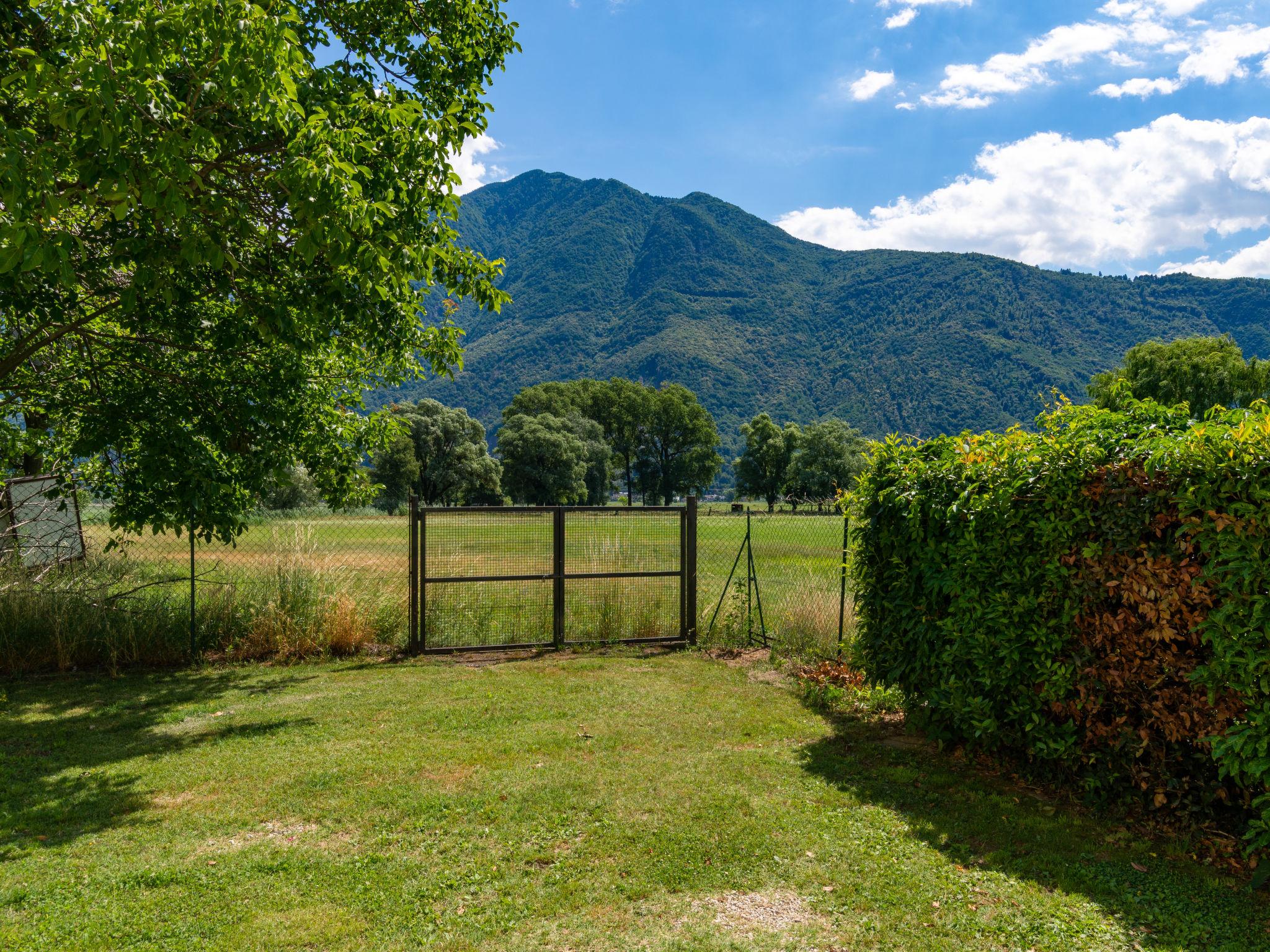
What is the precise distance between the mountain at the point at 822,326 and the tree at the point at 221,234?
95.6 m

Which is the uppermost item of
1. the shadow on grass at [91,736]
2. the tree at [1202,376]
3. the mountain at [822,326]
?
the mountain at [822,326]

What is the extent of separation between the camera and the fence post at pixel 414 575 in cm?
988

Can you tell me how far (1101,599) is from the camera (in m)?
4.60

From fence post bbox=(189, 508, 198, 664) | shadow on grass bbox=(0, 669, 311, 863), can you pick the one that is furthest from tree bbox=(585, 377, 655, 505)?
shadow on grass bbox=(0, 669, 311, 863)

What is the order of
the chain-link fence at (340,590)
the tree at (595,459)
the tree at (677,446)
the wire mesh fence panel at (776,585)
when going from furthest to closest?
the tree at (677,446) < the tree at (595,459) < the wire mesh fence panel at (776,585) < the chain-link fence at (340,590)

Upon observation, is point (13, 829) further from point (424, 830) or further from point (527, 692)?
point (527, 692)

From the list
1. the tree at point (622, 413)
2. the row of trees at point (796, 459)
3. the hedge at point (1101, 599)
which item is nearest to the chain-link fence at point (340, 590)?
the hedge at point (1101, 599)

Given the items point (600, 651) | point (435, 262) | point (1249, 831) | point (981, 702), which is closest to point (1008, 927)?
point (1249, 831)

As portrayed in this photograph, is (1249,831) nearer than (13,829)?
Yes

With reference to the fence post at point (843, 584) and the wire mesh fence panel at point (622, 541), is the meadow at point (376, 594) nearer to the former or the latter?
the wire mesh fence panel at point (622, 541)

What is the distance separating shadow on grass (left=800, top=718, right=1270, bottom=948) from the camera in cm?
349

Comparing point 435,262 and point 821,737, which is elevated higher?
point 435,262

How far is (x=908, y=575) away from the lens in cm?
609

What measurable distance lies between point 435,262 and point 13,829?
5280 mm
